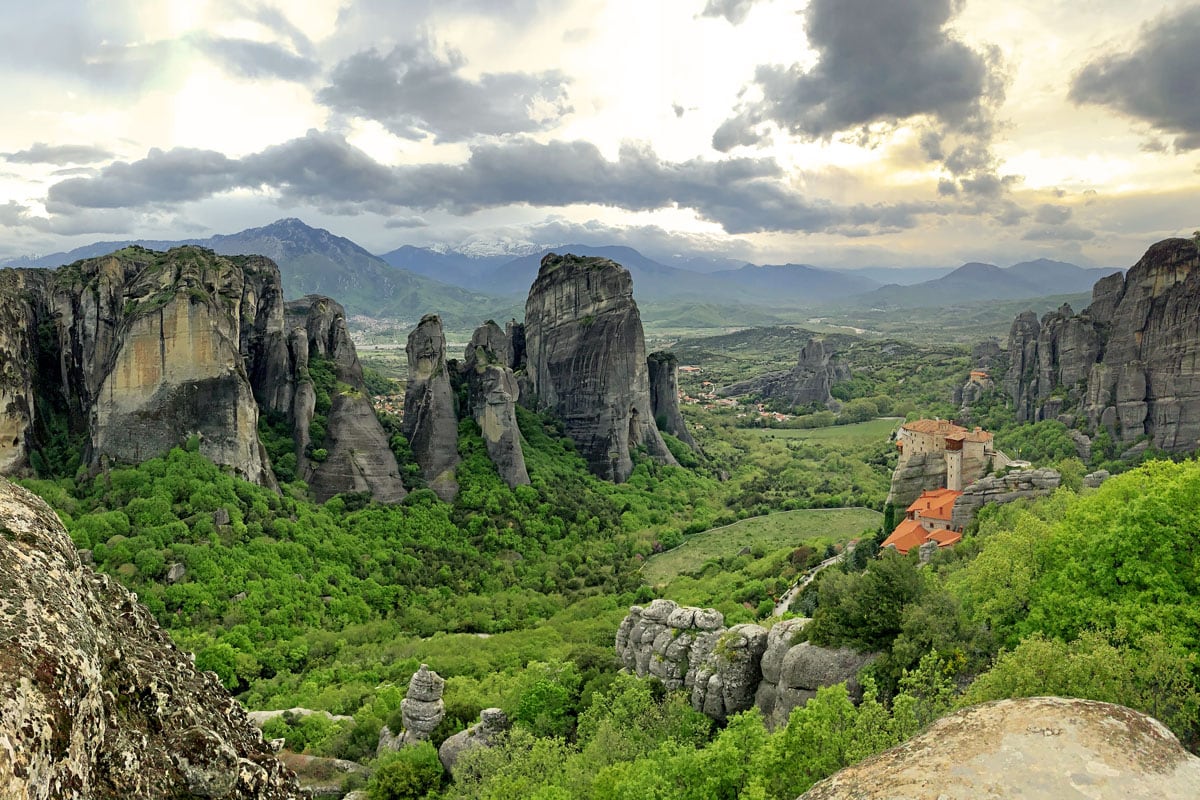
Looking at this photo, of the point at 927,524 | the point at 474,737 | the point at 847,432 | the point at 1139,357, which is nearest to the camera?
the point at 474,737

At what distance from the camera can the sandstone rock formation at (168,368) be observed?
142 feet

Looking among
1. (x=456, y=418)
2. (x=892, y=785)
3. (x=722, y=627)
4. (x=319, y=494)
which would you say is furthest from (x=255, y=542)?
(x=892, y=785)

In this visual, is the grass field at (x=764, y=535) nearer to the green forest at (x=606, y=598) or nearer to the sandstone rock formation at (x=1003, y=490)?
the green forest at (x=606, y=598)

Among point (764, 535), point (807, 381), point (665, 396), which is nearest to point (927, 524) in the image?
point (764, 535)

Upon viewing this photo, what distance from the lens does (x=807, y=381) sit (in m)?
145

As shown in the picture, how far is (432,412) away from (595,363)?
22.8 meters

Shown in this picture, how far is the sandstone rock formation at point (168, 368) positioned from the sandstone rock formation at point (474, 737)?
2771cm

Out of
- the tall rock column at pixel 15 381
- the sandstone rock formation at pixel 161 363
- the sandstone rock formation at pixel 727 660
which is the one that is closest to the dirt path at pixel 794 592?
the sandstone rock formation at pixel 727 660

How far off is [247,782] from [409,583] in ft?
141

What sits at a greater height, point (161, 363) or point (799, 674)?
point (161, 363)

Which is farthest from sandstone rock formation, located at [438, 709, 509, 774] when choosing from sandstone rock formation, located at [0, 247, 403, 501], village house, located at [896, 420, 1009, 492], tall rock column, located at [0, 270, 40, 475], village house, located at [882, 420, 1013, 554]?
tall rock column, located at [0, 270, 40, 475]

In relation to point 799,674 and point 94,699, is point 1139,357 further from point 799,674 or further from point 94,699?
point 94,699

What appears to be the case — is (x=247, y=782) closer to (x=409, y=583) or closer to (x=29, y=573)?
(x=29, y=573)

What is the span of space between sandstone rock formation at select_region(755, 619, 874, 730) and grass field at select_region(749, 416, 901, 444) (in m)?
88.9
